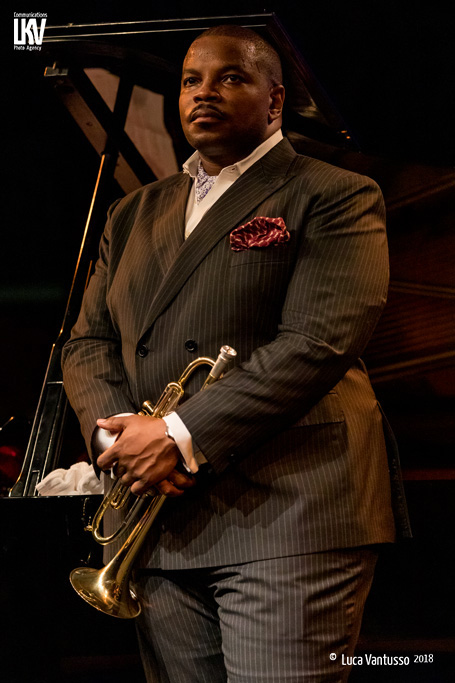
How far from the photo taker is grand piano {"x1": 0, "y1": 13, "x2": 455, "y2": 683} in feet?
6.68

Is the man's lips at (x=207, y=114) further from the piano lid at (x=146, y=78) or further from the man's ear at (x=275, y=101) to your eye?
the piano lid at (x=146, y=78)

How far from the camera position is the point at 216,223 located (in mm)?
1642

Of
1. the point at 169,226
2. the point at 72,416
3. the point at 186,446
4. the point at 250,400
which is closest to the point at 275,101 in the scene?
the point at 169,226

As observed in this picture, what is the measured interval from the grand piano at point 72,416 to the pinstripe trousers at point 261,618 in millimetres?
536

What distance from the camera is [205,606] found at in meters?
1.57

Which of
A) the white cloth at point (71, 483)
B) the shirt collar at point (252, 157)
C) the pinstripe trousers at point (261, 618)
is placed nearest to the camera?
the pinstripe trousers at point (261, 618)

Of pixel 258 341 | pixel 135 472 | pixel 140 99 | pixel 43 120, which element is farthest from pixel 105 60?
pixel 135 472

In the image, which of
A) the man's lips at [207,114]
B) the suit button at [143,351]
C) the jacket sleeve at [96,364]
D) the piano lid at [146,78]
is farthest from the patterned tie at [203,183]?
the piano lid at [146,78]

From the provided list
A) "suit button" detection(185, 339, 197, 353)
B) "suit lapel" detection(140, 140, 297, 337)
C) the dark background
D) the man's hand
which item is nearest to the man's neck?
"suit lapel" detection(140, 140, 297, 337)

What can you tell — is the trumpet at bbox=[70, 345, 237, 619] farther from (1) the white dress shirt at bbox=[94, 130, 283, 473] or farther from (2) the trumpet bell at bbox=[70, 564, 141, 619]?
(1) the white dress shirt at bbox=[94, 130, 283, 473]

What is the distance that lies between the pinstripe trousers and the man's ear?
3.57 ft

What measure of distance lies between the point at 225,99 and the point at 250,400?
0.77 m

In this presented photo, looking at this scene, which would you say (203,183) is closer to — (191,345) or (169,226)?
(169,226)

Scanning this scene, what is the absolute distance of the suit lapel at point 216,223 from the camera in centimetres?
162
